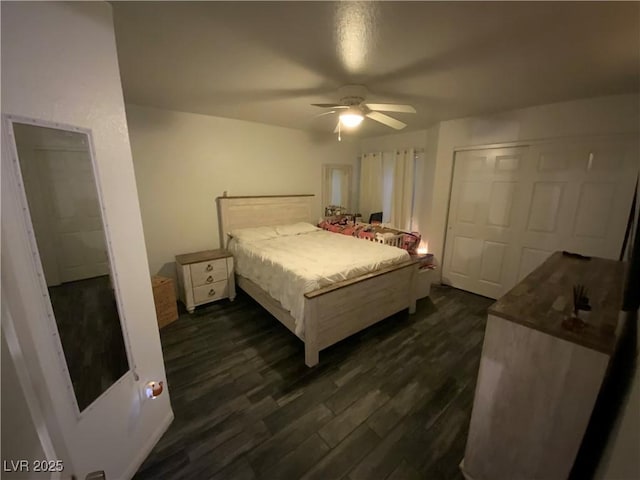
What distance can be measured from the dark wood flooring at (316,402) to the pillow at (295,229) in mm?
1313

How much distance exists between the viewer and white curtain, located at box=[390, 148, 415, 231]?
14.0ft

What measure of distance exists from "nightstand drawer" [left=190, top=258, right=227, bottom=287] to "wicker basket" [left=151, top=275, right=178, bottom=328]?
11.1 inches

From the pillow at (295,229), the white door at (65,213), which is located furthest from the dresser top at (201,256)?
the white door at (65,213)

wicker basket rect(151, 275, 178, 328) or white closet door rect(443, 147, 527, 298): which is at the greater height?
white closet door rect(443, 147, 527, 298)

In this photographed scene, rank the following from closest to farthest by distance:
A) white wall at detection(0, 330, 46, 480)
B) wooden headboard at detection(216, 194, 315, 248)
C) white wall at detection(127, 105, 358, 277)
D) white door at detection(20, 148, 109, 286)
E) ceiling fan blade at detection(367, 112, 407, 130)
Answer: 1. white wall at detection(0, 330, 46, 480)
2. white door at detection(20, 148, 109, 286)
3. ceiling fan blade at detection(367, 112, 407, 130)
4. white wall at detection(127, 105, 358, 277)
5. wooden headboard at detection(216, 194, 315, 248)

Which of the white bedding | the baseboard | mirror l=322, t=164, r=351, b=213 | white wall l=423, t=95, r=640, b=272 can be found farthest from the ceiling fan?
the baseboard

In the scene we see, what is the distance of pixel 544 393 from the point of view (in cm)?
107

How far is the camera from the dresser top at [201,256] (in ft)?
9.78

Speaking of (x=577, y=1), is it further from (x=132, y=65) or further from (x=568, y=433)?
(x=132, y=65)

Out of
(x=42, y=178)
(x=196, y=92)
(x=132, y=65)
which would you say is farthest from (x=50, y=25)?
(x=196, y=92)

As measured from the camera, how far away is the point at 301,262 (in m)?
2.48

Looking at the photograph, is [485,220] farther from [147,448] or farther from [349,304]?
[147,448]

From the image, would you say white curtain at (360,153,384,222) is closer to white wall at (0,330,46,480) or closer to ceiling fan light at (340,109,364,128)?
ceiling fan light at (340,109,364,128)

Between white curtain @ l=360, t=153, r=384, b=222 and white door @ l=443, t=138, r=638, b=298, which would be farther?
white curtain @ l=360, t=153, r=384, b=222
